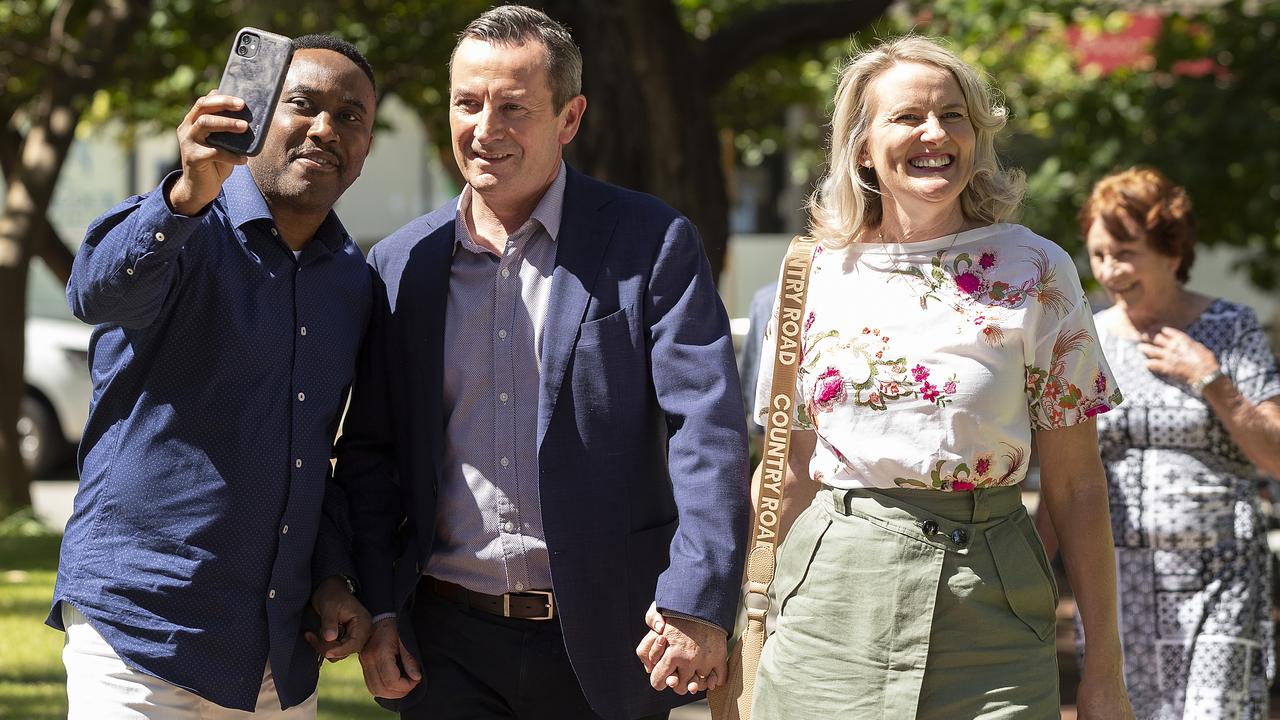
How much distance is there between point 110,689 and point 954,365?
178 cm

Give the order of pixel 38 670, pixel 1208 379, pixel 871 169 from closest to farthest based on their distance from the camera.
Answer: pixel 871 169
pixel 1208 379
pixel 38 670

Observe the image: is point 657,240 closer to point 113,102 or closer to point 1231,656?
point 1231,656

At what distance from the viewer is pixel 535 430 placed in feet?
11.0

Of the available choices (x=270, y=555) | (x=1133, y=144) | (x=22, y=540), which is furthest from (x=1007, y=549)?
(x=22, y=540)

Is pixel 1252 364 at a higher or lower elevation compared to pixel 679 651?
higher

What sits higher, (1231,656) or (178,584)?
(178,584)

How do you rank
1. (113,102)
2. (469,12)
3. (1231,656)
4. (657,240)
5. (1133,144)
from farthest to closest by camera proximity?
(113,102), (469,12), (1133,144), (1231,656), (657,240)

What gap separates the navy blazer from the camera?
322 centimetres

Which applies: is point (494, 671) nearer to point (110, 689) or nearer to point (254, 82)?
point (110, 689)

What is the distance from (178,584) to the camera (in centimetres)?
304

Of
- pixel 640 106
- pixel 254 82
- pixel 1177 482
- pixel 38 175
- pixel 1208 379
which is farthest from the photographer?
pixel 38 175

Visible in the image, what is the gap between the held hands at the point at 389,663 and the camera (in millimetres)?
3369

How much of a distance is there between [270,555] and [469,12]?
957cm

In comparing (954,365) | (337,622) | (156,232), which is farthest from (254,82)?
(954,365)
